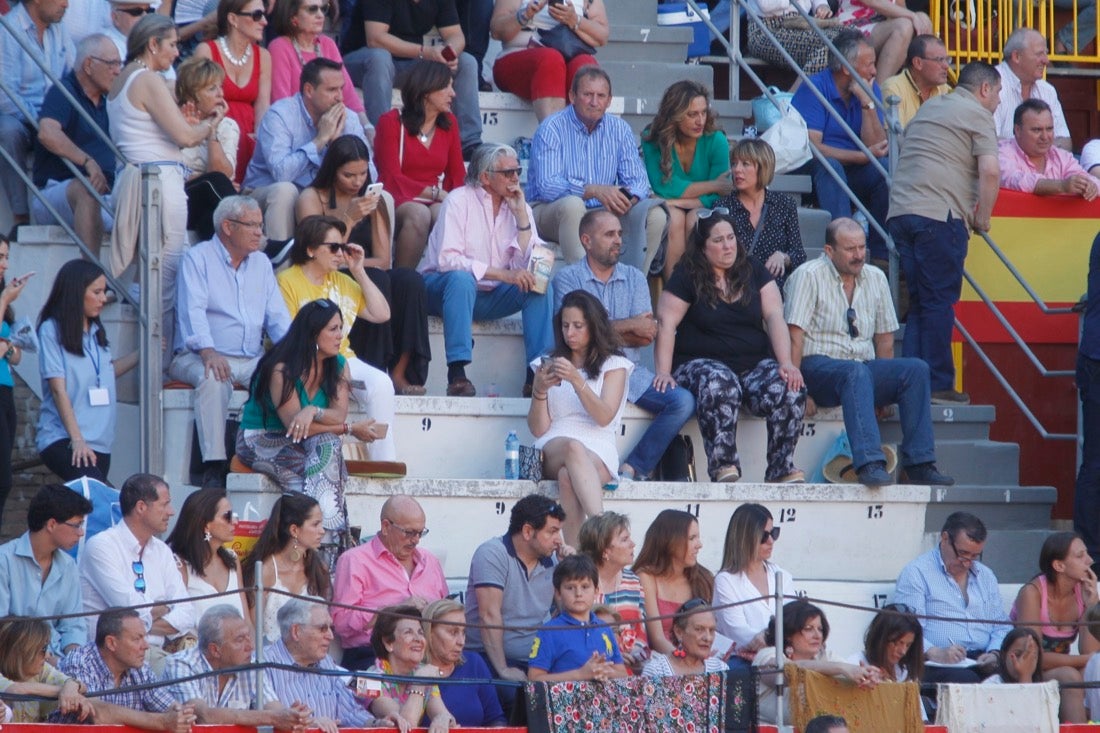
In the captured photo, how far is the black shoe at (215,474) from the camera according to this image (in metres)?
9.20

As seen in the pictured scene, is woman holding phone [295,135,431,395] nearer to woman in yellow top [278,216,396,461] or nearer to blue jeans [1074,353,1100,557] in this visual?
woman in yellow top [278,216,396,461]

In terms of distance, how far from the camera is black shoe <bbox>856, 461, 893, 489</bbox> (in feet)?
31.9

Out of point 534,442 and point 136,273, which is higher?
point 136,273

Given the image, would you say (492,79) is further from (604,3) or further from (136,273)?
(136,273)

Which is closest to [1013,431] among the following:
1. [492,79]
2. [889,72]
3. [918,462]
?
[918,462]

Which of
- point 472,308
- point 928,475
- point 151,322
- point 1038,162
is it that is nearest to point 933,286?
point 928,475

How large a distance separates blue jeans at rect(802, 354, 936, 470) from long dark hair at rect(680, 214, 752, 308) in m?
0.49

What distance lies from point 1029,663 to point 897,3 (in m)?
5.49

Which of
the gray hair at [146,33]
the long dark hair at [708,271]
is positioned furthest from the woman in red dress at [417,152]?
the long dark hair at [708,271]

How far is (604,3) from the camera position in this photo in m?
13.0

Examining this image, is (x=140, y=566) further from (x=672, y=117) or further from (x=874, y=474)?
(x=672, y=117)

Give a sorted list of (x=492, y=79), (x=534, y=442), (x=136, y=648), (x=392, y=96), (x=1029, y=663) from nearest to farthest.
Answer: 1. (x=136, y=648)
2. (x=1029, y=663)
3. (x=534, y=442)
4. (x=392, y=96)
5. (x=492, y=79)

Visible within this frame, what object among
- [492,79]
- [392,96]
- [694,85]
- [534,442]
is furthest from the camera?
[492,79]

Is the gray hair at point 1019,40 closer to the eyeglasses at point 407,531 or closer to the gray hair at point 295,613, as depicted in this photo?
the eyeglasses at point 407,531
